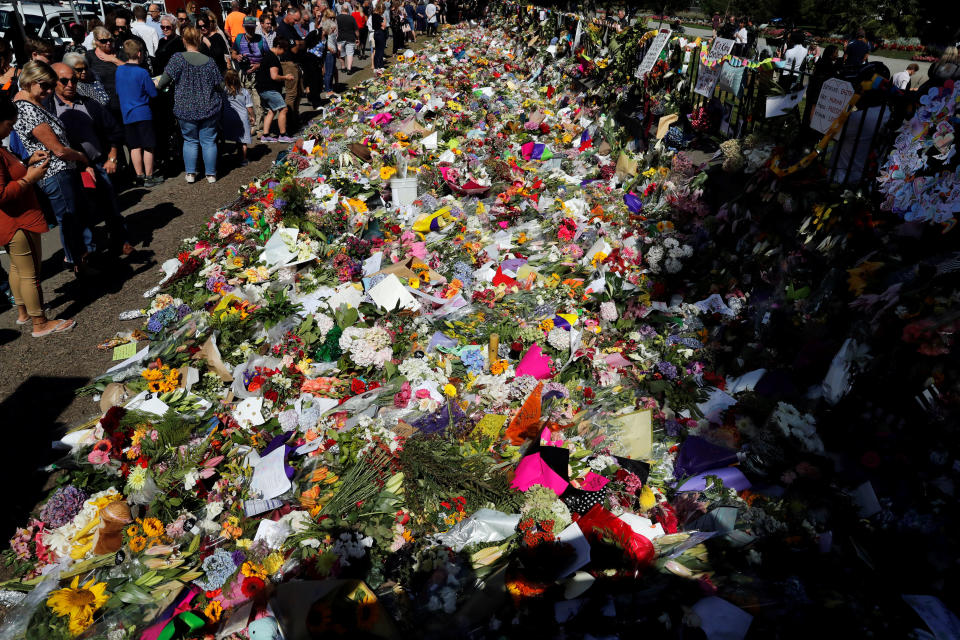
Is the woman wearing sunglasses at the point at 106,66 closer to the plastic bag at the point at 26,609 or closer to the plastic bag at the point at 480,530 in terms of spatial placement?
the plastic bag at the point at 26,609

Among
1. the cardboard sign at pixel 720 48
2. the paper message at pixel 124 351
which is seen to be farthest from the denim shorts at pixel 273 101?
the cardboard sign at pixel 720 48

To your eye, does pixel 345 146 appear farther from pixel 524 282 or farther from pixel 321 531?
pixel 321 531

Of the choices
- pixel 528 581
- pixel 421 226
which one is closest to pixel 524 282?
pixel 421 226

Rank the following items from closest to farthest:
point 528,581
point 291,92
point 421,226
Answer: point 528,581 → point 421,226 → point 291,92

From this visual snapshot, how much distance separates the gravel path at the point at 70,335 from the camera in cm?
357

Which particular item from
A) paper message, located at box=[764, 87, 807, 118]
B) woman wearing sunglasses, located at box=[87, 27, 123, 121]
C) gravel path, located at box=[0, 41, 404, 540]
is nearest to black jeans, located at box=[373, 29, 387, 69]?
woman wearing sunglasses, located at box=[87, 27, 123, 121]

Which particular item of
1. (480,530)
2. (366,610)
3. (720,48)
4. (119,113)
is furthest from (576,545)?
(119,113)

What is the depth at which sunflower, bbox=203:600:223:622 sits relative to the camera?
2.52 m

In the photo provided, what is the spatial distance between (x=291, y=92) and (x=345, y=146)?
10.0ft

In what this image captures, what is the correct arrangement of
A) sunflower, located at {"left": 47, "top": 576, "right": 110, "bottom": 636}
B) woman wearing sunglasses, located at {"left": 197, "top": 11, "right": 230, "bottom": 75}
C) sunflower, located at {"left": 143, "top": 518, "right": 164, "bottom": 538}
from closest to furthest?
sunflower, located at {"left": 47, "top": 576, "right": 110, "bottom": 636} < sunflower, located at {"left": 143, "top": 518, "right": 164, "bottom": 538} < woman wearing sunglasses, located at {"left": 197, "top": 11, "right": 230, "bottom": 75}

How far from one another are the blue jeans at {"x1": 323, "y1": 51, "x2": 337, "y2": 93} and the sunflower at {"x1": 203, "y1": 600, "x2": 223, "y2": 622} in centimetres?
1221

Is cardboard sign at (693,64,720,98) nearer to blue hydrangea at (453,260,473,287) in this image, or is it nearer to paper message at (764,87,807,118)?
paper message at (764,87,807,118)

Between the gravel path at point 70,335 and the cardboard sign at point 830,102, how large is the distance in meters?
5.69

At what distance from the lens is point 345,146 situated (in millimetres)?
7438
